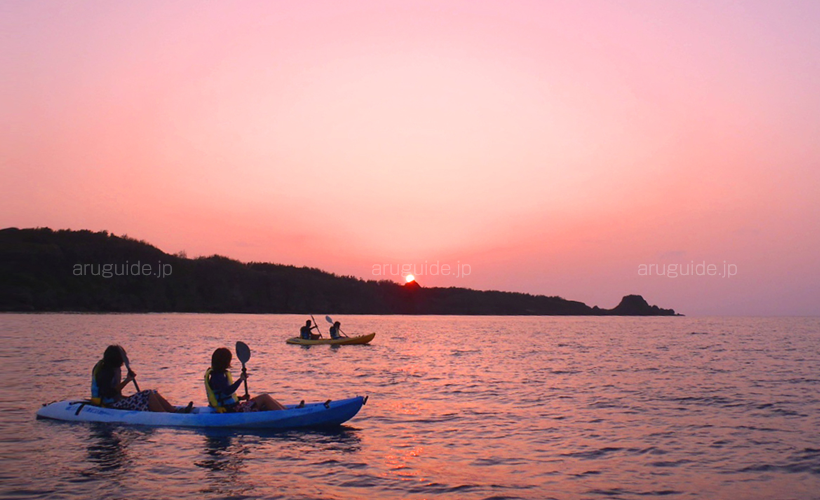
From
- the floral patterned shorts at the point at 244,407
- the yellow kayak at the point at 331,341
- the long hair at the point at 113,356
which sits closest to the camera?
the long hair at the point at 113,356

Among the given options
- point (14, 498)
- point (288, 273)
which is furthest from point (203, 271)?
point (14, 498)

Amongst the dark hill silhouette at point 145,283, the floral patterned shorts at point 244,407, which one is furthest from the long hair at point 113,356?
the dark hill silhouette at point 145,283

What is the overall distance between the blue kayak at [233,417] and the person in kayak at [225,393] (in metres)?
0.21

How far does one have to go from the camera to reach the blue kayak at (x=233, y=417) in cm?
1463

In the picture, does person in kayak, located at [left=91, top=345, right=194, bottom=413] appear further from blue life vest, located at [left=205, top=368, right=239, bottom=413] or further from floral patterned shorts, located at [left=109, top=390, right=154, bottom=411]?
blue life vest, located at [left=205, top=368, right=239, bottom=413]

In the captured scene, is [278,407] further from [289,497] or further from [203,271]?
[203,271]

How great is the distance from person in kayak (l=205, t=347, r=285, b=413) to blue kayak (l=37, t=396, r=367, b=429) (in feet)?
0.71

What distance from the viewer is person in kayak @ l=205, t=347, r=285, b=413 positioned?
14398 mm

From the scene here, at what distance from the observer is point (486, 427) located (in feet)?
51.3

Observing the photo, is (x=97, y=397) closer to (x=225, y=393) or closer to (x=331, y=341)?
(x=225, y=393)

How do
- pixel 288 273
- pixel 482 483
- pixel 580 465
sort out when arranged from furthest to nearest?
pixel 288 273, pixel 580 465, pixel 482 483

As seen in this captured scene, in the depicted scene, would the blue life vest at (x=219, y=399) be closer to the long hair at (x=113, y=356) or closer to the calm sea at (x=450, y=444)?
the calm sea at (x=450, y=444)

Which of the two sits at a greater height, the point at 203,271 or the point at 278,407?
the point at 203,271

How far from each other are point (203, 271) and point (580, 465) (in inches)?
6024
